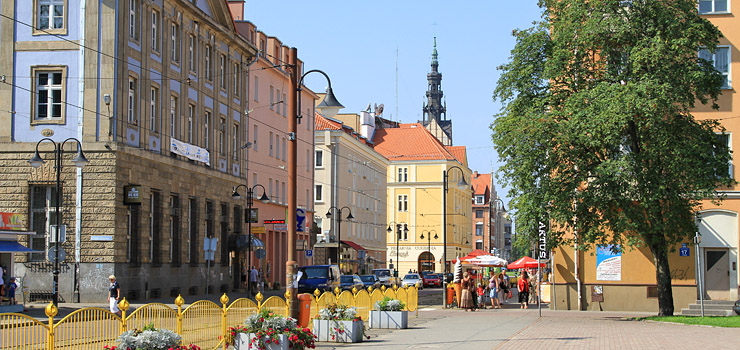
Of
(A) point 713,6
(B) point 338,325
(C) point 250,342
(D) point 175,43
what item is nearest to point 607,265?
(A) point 713,6

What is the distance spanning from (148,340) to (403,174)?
351ft

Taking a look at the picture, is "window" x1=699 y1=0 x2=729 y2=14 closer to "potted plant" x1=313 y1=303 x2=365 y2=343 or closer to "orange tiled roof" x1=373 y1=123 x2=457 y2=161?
"potted plant" x1=313 y1=303 x2=365 y2=343

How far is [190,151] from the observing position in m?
42.7

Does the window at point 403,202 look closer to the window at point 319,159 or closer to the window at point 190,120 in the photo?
the window at point 319,159

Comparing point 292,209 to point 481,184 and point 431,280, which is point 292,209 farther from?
point 481,184

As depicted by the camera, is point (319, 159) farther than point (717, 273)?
Yes

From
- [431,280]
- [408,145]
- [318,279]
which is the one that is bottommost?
[431,280]

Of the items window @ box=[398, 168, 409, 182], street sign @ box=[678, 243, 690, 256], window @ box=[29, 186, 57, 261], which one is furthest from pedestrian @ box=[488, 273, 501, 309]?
window @ box=[398, 168, 409, 182]

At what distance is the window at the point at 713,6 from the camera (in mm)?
35781

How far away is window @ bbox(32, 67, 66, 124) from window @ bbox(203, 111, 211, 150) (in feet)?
36.4

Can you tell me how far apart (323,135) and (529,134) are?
50918mm

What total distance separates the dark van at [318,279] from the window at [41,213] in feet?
41.2

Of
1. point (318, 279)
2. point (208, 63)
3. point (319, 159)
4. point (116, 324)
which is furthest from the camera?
point (319, 159)

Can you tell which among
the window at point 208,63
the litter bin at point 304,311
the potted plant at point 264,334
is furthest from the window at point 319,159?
the potted plant at point 264,334
